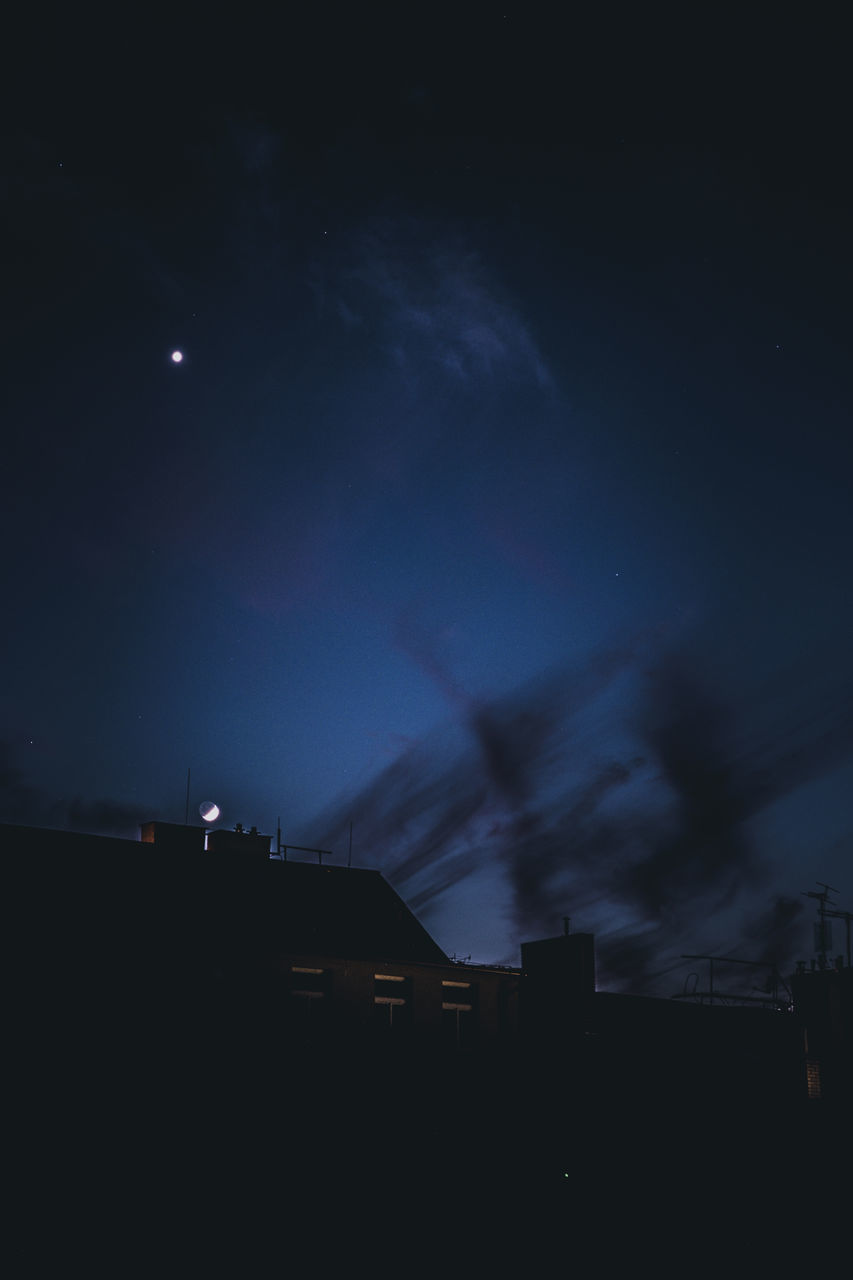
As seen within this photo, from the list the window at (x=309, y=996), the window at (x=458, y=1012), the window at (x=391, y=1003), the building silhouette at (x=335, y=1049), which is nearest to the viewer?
the building silhouette at (x=335, y=1049)

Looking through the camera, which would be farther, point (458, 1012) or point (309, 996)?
Result: point (458, 1012)

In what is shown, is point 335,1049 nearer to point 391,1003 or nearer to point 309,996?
point 309,996

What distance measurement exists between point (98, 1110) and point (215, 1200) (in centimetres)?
389

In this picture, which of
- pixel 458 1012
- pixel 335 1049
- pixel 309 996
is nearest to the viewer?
pixel 335 1049

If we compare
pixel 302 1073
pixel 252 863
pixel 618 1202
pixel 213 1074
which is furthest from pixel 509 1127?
pixel 252 863

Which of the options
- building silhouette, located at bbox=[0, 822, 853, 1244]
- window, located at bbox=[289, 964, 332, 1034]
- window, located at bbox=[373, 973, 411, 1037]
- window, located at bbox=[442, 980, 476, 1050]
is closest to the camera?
building silhouette, located at bbox=[0, 822, 853, 1244]

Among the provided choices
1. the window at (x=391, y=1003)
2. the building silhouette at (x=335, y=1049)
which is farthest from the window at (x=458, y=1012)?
the window at (x=391, y=1003)

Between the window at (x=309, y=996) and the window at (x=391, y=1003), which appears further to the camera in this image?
the window at (x=391, y=1003)

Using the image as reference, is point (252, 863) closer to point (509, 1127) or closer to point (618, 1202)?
point (509, 1127)

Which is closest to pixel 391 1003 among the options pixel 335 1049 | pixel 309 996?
pixel 335 1049

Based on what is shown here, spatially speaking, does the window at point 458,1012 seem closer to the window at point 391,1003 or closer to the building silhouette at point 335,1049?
the building silhouette at point 335,1049

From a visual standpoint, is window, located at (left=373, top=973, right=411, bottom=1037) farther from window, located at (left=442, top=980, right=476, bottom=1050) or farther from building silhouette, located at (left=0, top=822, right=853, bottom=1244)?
window, located at (left=442, top=980, right=476, bottom=1050)

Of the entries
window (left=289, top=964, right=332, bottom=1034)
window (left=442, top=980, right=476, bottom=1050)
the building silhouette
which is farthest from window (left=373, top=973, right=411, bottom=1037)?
window (left=289, top=964, right=332, bottom=1034)

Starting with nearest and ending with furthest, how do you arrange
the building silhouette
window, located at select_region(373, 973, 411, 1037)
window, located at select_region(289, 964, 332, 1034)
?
the building silhouette < window, located at select_region(289, 964, 332, 1034) < window, located at select_region(373, 973, 411, 1037)
